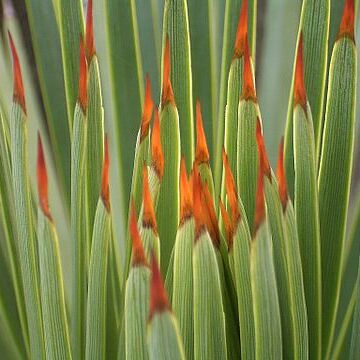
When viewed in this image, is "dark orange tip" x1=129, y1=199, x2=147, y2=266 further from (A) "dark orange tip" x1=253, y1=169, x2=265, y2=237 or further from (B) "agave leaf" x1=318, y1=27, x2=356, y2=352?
(B) "agave leaf" x1=318, y1=27, x2=356, y2=352

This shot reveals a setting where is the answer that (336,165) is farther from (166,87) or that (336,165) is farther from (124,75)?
(124,75)

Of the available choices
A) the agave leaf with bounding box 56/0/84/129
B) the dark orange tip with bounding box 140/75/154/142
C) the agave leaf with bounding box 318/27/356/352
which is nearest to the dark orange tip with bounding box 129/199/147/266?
the dark orange tip with bounding box 140/75/154/142

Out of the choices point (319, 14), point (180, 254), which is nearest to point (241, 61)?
point (319, 14)

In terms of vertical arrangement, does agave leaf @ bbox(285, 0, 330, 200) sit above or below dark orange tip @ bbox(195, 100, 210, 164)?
above

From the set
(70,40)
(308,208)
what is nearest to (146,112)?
(308,208)

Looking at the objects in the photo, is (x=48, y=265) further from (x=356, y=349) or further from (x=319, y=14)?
(x=319, y=14)

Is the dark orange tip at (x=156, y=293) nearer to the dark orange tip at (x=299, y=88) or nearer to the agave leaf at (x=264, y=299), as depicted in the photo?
the agave leaf at (x=264, y=299)
